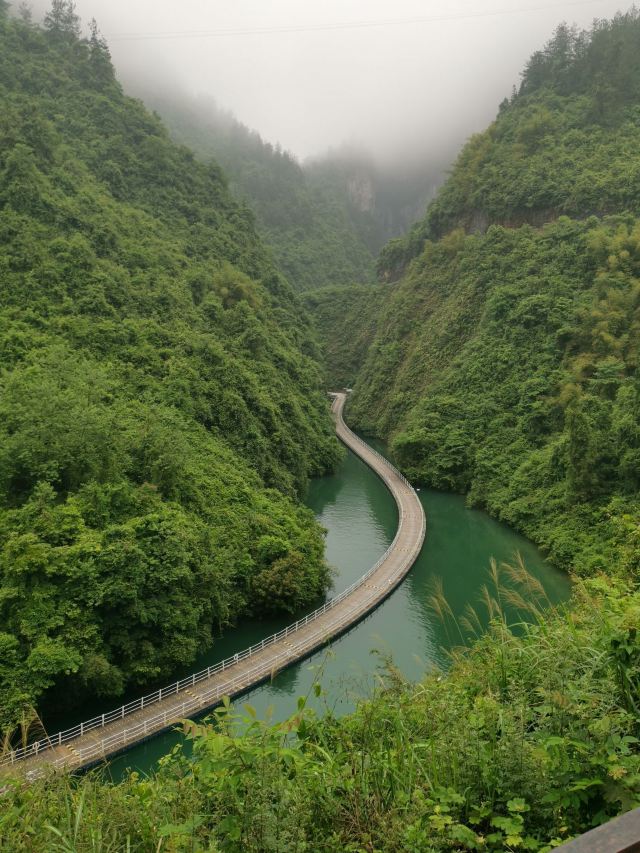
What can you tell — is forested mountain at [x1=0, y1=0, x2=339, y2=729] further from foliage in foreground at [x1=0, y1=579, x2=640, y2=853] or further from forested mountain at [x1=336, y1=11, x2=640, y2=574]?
foliage in foreground at [x1=0, y1=579, x2=640, y2=853]

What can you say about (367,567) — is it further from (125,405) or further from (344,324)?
(344,324)

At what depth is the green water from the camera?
14.6 meters

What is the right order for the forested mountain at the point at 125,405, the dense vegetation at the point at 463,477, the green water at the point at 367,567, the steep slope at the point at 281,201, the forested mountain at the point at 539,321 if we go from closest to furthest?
the dense vegetation at the point at 463,477
the forested mountain at the point at 125,405
the green water at the point at 367,567
the forested mountain at the point at 539,321
the steep slope at the point at 281,201

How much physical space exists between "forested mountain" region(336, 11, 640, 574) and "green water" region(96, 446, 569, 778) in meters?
1.47

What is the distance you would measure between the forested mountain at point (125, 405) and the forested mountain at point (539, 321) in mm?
8020

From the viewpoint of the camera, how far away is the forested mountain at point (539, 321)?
2372cm

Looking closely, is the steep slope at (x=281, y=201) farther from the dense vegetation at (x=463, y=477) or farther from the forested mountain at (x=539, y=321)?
the forested mountain at (x=539, y=321)

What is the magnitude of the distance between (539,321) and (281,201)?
69.4 meters

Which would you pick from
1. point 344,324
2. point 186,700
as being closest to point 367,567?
point 186,700

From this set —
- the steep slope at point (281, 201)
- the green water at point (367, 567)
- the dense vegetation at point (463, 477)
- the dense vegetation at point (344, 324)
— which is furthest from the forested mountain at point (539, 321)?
the steep slope at point (281, 201)

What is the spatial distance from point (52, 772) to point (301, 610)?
51.8 feet

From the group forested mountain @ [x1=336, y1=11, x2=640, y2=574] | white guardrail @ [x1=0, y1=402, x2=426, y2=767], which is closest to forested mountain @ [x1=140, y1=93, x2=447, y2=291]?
forested mountain @ [x1=336, y1=11, x2=640, y2=574]

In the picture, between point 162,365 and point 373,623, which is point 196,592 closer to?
point 373,623

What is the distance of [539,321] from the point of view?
35.5 m
